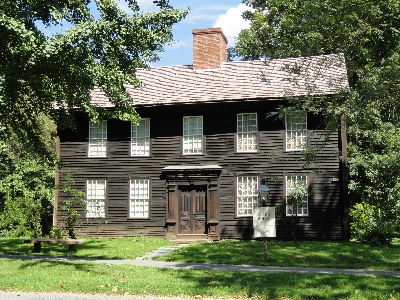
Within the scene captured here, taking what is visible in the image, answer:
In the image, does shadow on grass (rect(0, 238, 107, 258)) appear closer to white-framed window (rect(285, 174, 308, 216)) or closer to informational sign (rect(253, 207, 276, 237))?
informational sign (rect(253, 207, 276, 237))

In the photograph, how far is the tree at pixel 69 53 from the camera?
13656 millimetres

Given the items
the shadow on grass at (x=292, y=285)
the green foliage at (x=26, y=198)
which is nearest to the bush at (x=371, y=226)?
the shadow on grass at (x=292, y=285)

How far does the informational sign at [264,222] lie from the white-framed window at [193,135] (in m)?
8.72

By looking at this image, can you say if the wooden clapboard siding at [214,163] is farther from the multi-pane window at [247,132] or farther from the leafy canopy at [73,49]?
Result: the leafy canopy at [73,49]

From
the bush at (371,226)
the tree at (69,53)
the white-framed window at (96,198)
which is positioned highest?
the tree at (69,53)

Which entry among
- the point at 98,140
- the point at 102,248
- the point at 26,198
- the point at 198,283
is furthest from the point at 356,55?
the point at 26,198

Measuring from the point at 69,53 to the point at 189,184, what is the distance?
9.98 meters

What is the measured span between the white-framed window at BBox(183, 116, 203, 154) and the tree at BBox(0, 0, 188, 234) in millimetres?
6365

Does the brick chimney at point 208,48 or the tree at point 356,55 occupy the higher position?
the brick chimney at point 208,48

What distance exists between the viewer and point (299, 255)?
1630 cm

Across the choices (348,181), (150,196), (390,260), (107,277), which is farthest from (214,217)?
(107,277)

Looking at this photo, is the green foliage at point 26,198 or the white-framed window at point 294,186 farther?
the green foliage at point 26,198

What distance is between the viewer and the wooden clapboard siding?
2175 centimetres

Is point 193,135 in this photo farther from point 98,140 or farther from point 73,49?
point 73,49
